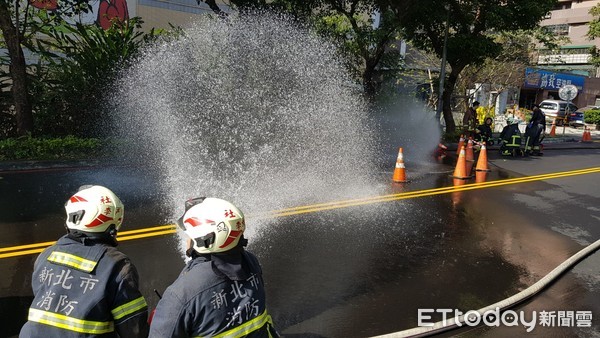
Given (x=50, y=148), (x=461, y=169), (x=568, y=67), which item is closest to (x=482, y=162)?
(x=461, y=169)

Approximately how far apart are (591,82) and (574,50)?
11.8 meters

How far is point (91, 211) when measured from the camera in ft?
7.80

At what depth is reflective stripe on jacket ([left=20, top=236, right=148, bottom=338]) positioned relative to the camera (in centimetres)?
224

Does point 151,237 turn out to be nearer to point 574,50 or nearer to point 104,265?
point 104,265

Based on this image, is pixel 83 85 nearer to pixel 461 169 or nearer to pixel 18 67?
pixel 18 67

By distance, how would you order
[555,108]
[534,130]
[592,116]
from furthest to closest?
[555,108] → [592,116] → [534,130]

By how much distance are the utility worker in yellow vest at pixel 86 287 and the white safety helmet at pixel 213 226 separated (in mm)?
453

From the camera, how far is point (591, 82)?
50.6m

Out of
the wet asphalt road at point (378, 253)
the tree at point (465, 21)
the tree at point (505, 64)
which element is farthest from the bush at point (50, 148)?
the tree at point (505, 64)

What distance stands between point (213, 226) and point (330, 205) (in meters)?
6.38

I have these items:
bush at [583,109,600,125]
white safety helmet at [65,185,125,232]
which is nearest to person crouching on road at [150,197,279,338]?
white safety helmet at [65,185,125,232]

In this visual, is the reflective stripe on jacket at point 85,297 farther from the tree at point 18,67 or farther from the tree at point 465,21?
the tree at point 465,21

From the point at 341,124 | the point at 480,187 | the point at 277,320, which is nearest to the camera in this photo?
the point at 277,320

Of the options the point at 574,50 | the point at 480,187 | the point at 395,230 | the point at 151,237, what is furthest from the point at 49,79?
the point at 574,50
